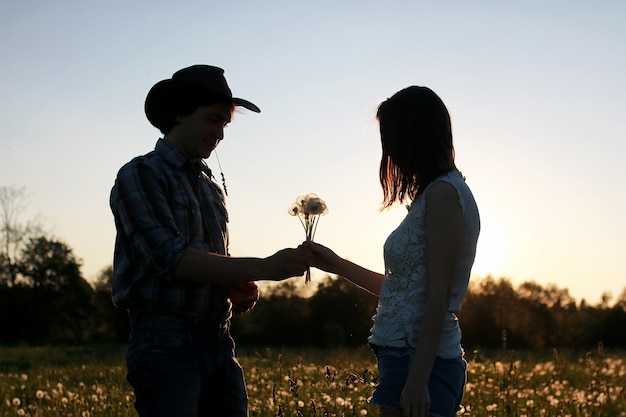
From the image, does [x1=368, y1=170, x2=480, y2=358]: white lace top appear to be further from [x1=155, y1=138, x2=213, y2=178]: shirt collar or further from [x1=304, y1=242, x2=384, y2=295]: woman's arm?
[x1=155, y1=138, x2=213, y2=178]: shirt collar

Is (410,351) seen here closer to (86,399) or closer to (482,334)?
(86,399)

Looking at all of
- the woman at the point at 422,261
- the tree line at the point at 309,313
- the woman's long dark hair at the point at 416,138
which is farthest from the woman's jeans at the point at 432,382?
the tree line at the point at 309,313

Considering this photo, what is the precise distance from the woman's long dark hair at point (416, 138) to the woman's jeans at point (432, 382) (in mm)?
684

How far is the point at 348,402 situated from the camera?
7312 millimetres

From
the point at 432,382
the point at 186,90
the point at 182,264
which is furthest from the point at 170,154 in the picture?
the point at 432,382

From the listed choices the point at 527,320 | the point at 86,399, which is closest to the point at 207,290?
the point at 86,399

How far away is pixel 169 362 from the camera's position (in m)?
3.57

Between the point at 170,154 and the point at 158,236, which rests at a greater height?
the point at 170,154

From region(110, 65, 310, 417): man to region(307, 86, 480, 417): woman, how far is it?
0.67m

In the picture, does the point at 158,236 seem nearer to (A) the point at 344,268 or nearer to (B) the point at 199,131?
(B) the point at 199,131

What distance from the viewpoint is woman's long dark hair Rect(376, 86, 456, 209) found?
335cm

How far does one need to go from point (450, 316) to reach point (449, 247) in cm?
32

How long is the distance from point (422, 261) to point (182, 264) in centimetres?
103

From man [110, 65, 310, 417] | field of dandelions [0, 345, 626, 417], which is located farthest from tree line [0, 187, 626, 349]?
man [110, 65, 310, 417]
